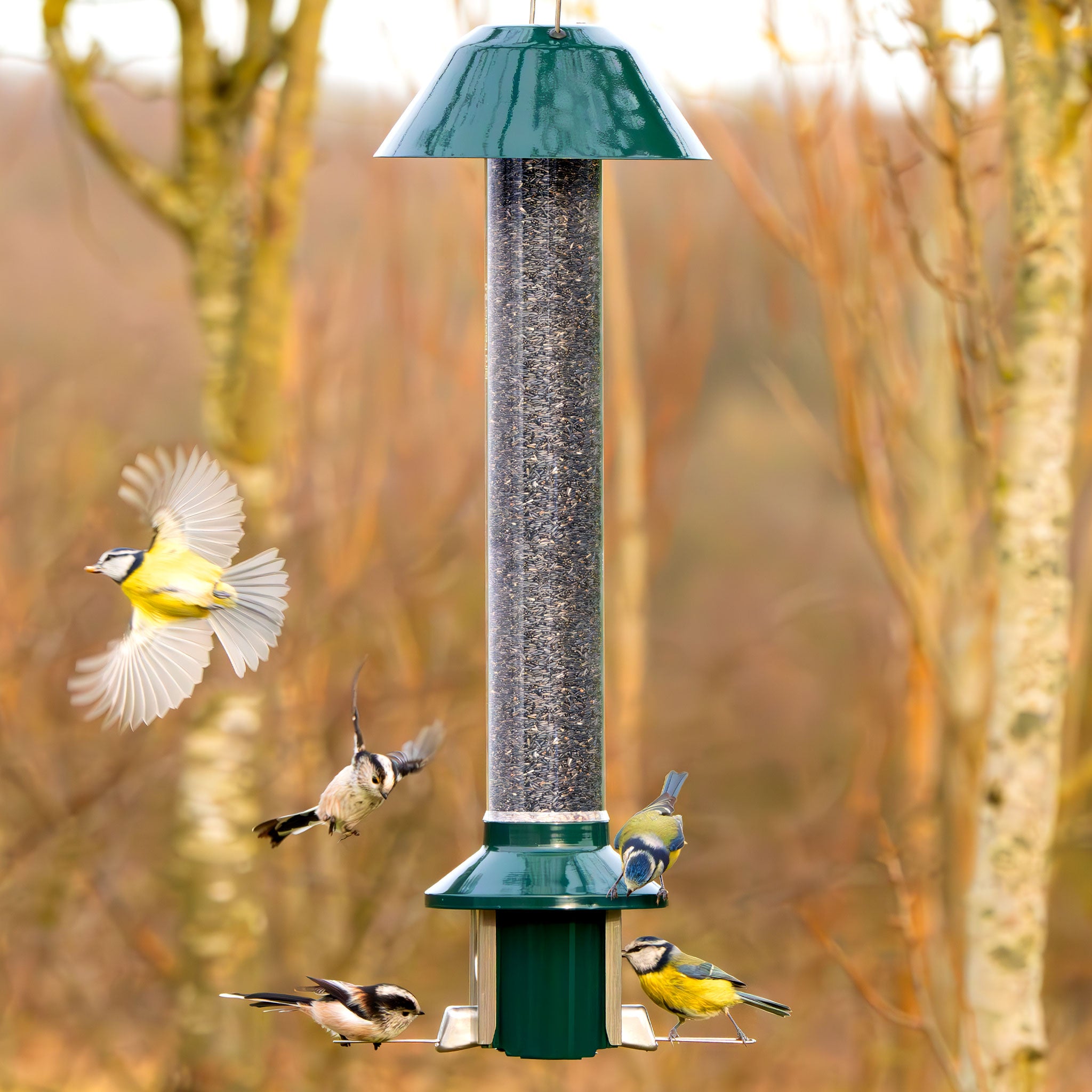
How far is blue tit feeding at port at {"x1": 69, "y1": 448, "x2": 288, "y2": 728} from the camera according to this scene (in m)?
2.71

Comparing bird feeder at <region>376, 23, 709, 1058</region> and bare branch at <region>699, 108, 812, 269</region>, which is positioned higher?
bare branch at <region>699, 108, 812, 269</region>

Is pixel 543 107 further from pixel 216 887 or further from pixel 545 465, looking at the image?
pixel 216 887

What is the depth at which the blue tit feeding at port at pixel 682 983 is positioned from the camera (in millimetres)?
3121

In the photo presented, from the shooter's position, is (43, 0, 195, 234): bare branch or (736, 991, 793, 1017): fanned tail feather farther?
(43, 0, 195, 234): bare branch

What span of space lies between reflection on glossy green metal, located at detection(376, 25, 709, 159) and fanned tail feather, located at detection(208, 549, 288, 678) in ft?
2.78

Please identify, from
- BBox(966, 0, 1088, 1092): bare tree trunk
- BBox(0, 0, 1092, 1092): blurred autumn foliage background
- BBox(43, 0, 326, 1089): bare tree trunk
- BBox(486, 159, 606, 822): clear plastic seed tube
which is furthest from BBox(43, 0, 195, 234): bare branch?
BBox(486, 159, 606, 822): clear plastic seed tube

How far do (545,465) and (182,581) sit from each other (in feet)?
3.25

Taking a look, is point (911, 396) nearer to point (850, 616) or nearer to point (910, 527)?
point (910, 527)

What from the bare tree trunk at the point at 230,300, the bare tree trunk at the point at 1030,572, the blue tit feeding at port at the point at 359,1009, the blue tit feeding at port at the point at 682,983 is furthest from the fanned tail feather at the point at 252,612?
the bare tree trunk at the point at 230,300

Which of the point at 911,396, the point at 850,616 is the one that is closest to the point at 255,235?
the point at 911,396

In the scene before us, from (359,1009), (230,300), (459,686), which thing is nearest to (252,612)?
(359,1009)

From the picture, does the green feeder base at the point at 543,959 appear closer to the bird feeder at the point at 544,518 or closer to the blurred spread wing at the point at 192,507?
the bird feeder at the point at 544,518

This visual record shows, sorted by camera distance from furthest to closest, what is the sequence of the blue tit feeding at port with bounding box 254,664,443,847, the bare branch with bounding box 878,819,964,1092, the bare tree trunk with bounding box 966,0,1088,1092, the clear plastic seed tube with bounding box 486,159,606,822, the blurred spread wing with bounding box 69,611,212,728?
the bare tree trunk with bounding box 966,0,1088,1092, the bare branch with bounding box 878,819,964,1092, the clear plastic seed tube with bounding box 486,159,606,822, the blue tit feeding at port with bounding box 254,664,443,847, the blurred spread wing with bounding box 69,611,212,728

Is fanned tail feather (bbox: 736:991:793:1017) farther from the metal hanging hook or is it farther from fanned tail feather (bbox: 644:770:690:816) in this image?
the metal hanging hook
